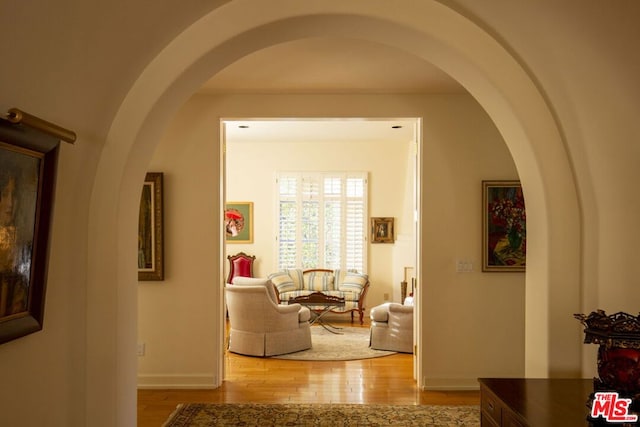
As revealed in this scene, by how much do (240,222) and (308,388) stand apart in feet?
16.6

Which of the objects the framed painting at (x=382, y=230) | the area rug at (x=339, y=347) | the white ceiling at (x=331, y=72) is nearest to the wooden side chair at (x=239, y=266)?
the area rug at (x=339, y=347)

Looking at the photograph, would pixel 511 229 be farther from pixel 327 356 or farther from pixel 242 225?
pixel 242 225

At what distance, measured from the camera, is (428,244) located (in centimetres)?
→ 534

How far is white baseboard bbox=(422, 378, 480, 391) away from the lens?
17.5 feet

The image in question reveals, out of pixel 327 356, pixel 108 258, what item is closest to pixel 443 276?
pixel 327 356

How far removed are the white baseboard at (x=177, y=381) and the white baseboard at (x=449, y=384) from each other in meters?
2.10

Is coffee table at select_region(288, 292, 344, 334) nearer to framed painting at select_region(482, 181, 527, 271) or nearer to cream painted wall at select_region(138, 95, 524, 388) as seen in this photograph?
cream painted wall at select_region(138, 95, 524, 388)

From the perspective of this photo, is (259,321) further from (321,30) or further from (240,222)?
(321,30)

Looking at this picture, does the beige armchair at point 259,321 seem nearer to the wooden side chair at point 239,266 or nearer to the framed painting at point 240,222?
the wooden side chair at point 239,266

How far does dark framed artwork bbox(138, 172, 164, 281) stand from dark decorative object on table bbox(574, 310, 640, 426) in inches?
163

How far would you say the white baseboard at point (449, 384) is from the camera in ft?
17.5

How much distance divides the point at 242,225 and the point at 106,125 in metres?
7.56

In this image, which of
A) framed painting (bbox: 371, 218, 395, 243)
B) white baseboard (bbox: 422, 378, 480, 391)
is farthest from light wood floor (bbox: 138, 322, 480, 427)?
framed painting (bbox: 371, 218, 395, 243)

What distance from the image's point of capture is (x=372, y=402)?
4992 mm
